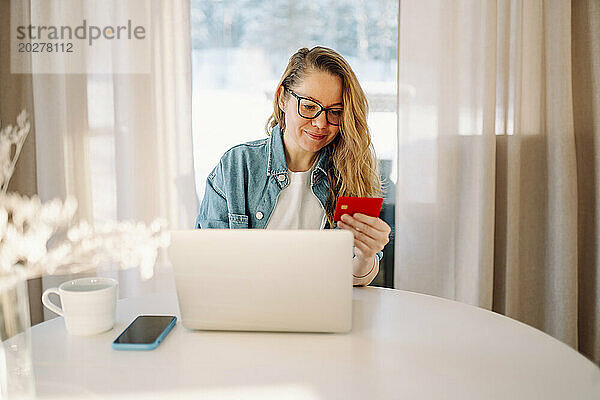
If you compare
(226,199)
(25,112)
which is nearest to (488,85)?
(226,199)

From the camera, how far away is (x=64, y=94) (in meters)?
2.37

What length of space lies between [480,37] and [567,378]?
1734 millimetres

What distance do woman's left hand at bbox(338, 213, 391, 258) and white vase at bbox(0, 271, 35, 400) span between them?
2.43 ft

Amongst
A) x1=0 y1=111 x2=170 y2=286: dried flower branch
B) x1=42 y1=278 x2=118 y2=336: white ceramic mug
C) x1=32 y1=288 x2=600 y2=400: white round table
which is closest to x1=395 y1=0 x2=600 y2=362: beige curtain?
x1=0 y1=111 x2=170 y2=286: dried flower branch

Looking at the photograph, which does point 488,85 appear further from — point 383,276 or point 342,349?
point 342,349

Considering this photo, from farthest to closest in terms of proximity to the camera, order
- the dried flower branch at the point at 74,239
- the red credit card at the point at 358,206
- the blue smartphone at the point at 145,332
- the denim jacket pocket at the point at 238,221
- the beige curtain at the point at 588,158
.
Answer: the dried flower branch at the point at 74,239
the beige curtain at the point at 588,158
the denim jacket pocket at the point at 238,221
the red credit card at the point at 358,206
the blue smartphone at the point at 145,332

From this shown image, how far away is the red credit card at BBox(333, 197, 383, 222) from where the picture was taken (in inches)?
50.8

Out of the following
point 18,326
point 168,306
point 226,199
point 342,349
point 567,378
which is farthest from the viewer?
point 226,199

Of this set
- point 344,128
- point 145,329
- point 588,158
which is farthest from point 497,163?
point 145,329

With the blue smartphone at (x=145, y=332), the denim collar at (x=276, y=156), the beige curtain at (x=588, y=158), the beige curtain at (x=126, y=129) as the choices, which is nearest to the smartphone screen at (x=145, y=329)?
the blue smartphone at (x=145, y=332)

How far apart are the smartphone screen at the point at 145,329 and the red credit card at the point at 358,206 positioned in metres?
0.43

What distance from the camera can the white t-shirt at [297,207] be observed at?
186 cm

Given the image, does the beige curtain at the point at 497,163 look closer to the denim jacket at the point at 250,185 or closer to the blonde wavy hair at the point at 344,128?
the blonde wavy hair at the point at 344,128

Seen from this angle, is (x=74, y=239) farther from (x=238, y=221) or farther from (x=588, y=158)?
(x=588, y=158)
